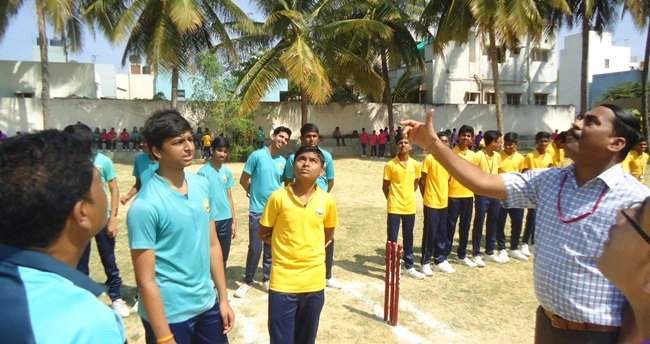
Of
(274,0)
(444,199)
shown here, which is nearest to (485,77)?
(274,0)

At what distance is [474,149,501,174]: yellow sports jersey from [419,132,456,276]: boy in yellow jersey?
76 centimetres

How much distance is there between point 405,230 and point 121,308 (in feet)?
11.8

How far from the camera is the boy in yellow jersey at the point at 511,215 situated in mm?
7039

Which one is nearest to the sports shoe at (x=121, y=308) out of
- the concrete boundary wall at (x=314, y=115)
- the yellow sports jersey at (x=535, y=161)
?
the yellow sports jersey at (x=535, y=161)

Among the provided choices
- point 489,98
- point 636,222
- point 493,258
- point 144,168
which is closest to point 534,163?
point 493,258


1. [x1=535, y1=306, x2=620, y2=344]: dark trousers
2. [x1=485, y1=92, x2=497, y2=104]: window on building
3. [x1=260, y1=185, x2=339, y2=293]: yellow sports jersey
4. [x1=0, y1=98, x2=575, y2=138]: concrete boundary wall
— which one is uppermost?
[x1=485, y1=92, x2=497, y2=104]: window on building

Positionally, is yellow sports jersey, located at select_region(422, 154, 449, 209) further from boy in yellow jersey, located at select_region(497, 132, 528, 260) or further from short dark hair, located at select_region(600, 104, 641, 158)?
short dark hair, located at select_region(600, 104, 641, 158)

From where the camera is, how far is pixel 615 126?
236cm

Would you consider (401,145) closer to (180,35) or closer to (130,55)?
(180,35)

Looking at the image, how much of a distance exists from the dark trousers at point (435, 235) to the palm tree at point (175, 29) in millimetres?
13350

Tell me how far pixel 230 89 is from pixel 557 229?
19999 mm

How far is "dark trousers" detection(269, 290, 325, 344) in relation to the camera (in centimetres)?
312

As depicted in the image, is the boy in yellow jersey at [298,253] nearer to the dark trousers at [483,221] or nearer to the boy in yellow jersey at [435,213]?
the boy in yellow jersey at [435,213]

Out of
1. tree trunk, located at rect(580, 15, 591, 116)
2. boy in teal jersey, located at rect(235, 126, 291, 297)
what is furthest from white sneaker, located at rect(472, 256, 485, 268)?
tree trunk, located at rect(580, 15, 591, 116)
